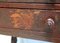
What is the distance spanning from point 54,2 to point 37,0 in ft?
0.26

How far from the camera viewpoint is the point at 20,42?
3.73 ft

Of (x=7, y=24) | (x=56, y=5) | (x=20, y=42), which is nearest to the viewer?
(x=56, y=5)

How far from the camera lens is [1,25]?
2.43ft

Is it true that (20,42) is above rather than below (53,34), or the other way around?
above

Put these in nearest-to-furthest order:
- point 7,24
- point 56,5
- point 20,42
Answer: point 56,5, point 7,24, point 20,42

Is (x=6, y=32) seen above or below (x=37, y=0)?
below

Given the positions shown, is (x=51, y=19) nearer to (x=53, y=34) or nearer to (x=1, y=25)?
(x=53, y=34)

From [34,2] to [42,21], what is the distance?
0.09m

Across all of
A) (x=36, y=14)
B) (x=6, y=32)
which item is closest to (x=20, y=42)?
(x=6, y=32)

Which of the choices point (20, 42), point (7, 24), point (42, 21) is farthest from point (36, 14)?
point (20, 42)

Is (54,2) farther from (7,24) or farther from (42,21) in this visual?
(7,24)

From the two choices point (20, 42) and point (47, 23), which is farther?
point (20, 42)

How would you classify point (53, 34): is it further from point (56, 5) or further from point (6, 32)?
point (6, 32)

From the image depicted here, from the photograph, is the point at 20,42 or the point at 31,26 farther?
the point at 20,42
